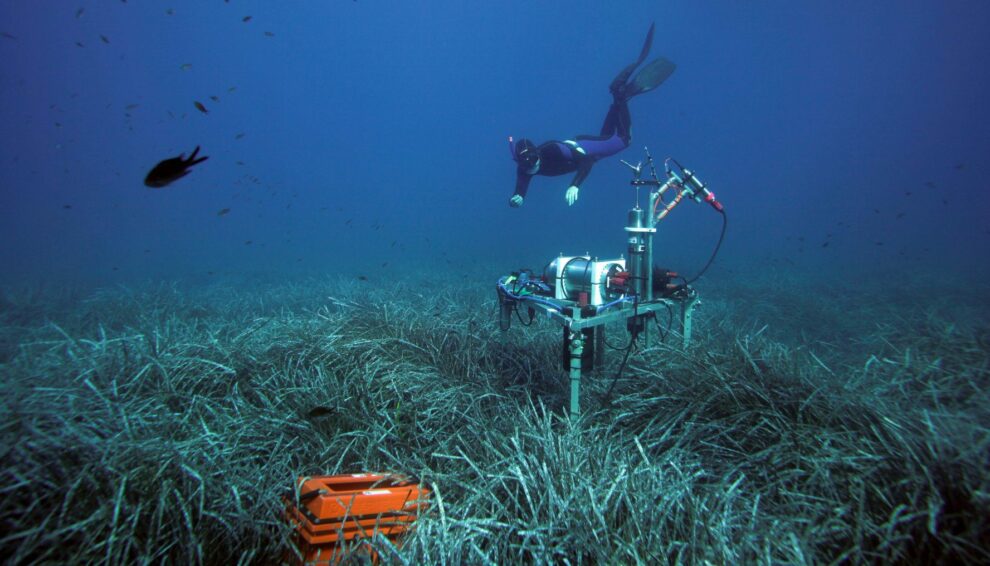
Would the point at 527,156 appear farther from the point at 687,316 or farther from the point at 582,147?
the point at 687,316

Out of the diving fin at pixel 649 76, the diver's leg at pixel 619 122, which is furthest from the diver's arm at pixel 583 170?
the diving fin at pixel 649 76

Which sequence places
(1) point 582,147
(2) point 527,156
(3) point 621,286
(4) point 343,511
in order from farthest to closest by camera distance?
(1) point 582,147 → (2) point 527,156 → (3) point 621,286 → (4) point 343,511

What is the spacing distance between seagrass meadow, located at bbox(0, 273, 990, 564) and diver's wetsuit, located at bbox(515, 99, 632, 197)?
12.6 ft

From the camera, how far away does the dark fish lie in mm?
2117

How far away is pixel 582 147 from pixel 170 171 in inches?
279

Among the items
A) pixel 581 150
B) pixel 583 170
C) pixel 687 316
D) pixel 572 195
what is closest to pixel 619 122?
pixel 581 150

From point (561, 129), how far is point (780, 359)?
93.8 meters

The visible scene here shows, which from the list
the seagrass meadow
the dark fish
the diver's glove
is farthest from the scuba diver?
the dark fish

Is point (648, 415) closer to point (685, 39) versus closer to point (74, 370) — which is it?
point (74, 370)

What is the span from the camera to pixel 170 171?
2189 mm

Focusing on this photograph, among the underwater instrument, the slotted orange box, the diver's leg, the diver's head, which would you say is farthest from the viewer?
the diver's leg

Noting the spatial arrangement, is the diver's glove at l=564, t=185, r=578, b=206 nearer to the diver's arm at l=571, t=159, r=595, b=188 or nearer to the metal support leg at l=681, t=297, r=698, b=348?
the diver's arm at l=571, t=159, r=595, b=188

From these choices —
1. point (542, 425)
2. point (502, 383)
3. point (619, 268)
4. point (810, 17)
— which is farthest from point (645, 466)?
point (810, 17)

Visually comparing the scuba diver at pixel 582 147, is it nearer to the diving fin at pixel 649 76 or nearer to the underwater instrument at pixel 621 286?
the diving fin at pixel 649 76
